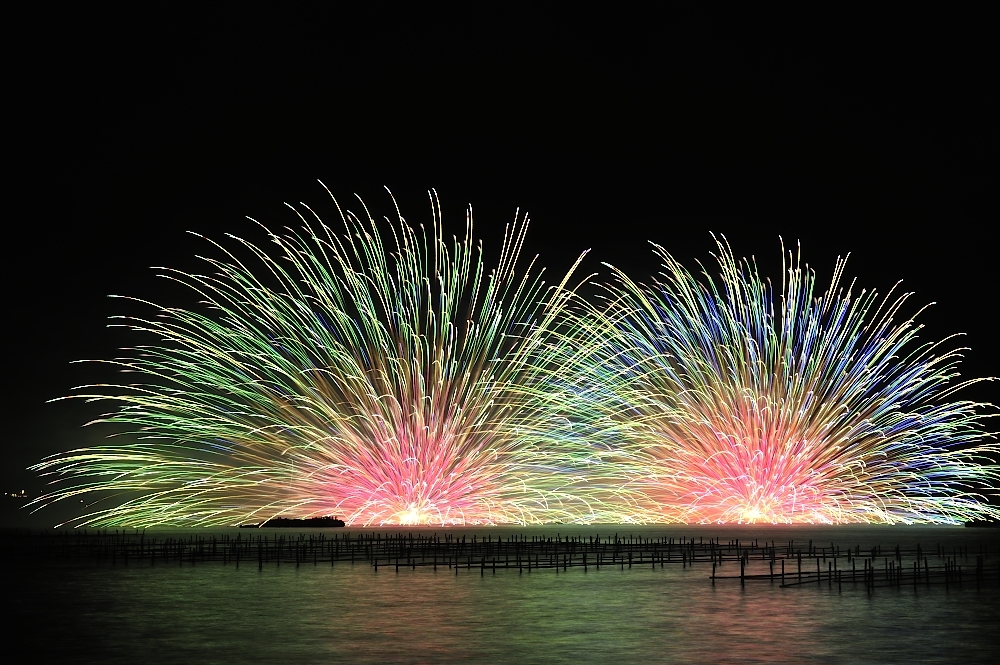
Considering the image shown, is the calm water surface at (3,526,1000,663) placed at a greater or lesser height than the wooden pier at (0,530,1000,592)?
lesser

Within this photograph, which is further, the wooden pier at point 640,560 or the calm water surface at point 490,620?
the wooden pier at point 640,560

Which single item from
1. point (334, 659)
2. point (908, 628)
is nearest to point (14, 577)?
point (334, 659)

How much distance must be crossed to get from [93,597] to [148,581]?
8.20 metres

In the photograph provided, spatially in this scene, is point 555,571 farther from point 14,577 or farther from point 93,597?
point 14,577

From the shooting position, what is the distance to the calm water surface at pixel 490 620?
108 ft

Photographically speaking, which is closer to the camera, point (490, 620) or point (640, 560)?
point (490, 620)

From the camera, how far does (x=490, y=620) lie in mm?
39594

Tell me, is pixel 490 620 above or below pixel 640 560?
below

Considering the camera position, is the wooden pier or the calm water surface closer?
the calm water surface

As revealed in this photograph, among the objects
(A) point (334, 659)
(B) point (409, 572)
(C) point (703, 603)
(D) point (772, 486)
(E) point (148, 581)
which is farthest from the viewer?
(D) point (772, 486)

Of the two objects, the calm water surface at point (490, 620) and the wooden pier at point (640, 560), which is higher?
the wooden pier at point (640, 560)

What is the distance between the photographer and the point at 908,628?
3788 centimetres

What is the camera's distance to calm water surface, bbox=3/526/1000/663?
32.8 meters

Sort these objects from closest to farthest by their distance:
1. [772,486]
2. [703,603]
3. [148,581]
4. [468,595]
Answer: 1. [703,603]
2. [468,595]
3. [148,581]
4. [772,486]
